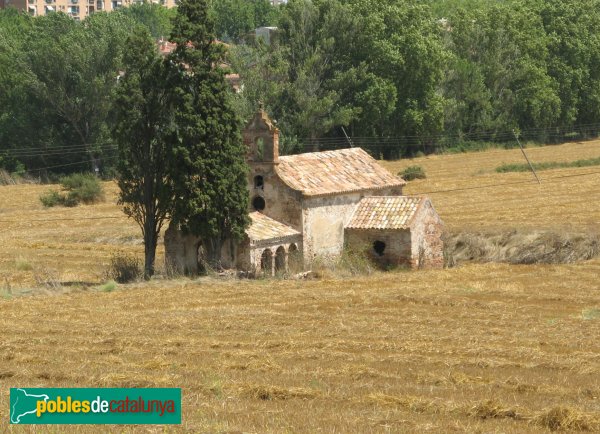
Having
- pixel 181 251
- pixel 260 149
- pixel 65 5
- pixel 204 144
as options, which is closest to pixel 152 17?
pixel 65 5

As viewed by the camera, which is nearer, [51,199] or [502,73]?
[51,199]

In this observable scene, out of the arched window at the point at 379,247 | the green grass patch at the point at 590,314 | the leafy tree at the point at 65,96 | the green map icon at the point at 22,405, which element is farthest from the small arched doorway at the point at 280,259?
the leafy tree at the point at 65,96

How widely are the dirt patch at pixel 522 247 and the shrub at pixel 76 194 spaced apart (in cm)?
2618

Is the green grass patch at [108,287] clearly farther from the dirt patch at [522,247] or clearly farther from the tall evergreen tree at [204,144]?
the dirt patch at [522,247]

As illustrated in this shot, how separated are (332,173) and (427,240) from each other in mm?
4368

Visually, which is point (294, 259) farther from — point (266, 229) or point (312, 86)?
point (312, 86)

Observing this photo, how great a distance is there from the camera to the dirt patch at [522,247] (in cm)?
4072

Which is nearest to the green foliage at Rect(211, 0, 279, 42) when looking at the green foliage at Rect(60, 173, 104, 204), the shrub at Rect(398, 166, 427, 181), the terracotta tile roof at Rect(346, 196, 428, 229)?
the shrub at Rect(398, 166, 427, 181)

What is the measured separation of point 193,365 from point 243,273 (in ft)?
52.1

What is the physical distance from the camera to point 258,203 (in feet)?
137

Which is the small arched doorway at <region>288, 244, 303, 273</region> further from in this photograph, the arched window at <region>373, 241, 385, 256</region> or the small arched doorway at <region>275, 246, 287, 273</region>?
the arched window at <region>373, 241, 385, 256</region>

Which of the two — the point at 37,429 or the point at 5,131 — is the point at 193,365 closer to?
the point at 37,429

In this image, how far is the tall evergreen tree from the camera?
125ft

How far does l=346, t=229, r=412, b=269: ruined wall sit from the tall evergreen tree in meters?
5.11
